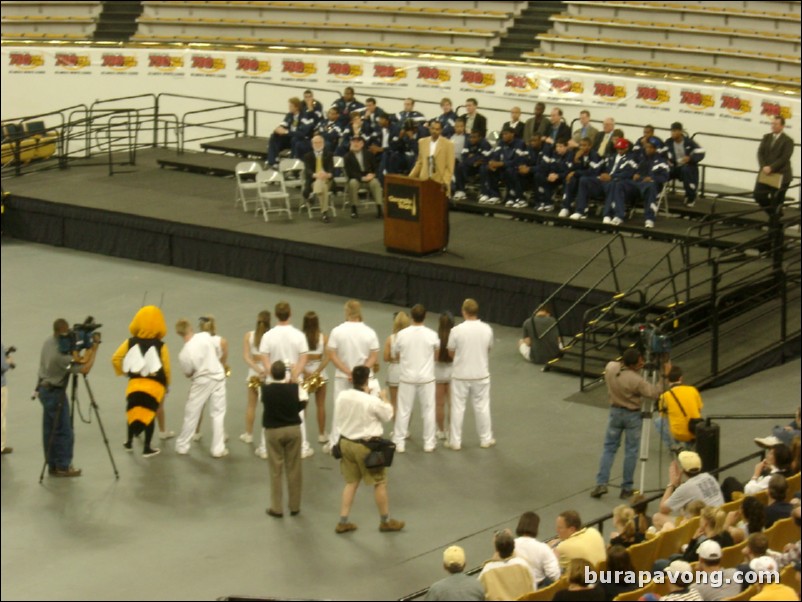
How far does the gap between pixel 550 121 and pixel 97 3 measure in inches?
558

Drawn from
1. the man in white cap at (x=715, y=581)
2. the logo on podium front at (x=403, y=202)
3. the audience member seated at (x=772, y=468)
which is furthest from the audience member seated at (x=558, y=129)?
the man in white cap at (x=715, y=581)

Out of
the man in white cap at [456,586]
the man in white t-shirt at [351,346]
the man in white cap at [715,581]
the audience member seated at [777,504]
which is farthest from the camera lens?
the man in white t-shirt at [351,346]

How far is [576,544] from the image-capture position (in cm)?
979

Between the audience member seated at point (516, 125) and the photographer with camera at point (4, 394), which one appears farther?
the audience member seated at point (516, 125)

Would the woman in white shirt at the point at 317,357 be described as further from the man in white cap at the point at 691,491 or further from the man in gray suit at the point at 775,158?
the man in gray suit at the point at 775,158

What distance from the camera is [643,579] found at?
381 inches

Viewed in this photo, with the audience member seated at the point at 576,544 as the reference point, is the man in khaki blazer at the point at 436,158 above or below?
above

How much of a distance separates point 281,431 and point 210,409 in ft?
5.75

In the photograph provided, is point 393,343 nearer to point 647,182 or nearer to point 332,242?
point 332,242

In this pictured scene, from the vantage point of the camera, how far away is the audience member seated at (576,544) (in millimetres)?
9766

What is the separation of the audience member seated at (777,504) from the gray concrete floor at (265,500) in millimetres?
2323

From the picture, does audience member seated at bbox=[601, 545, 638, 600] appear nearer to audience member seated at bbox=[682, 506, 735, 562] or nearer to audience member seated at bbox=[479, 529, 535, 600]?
audience member seated at bbox=[479, 529, 535, 600]

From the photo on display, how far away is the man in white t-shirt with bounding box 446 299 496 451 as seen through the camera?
13844 millimetres

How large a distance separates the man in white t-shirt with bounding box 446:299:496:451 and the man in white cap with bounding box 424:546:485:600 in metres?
4.89
